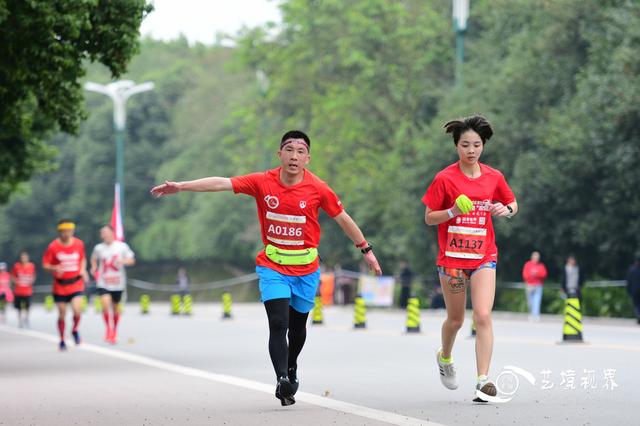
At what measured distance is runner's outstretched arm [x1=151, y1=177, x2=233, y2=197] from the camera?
10.1 metres

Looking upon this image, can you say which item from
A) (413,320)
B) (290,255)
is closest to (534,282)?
(413,320)

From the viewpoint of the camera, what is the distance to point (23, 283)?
3334cm

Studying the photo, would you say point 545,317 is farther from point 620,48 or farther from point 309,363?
point 309,363

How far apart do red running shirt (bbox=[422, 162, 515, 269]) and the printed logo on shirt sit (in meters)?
1.11

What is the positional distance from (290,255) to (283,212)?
32 cm

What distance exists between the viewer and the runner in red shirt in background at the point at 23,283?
33.0 m

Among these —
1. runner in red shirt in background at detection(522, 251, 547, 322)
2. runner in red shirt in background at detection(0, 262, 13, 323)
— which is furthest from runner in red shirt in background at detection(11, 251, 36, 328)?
runner in red shirt in background at detection(522, 251, 547, 322)

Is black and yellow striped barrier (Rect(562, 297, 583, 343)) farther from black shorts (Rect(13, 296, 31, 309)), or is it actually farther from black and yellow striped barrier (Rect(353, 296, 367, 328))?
black shorts (Rect(13, 296, 31, 309))

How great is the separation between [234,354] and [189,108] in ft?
225

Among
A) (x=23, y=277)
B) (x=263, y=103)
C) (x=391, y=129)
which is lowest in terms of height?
(x=23, y=277)

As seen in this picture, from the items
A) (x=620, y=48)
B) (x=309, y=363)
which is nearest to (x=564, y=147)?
(x=620, y=48)

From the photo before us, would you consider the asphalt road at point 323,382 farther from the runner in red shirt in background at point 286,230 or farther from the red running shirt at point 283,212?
the red running shirt at point 283,212

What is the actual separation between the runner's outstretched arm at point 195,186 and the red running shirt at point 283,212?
0.18 meters

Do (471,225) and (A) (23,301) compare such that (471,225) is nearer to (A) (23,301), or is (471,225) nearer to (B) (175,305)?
(A) (23,301)
